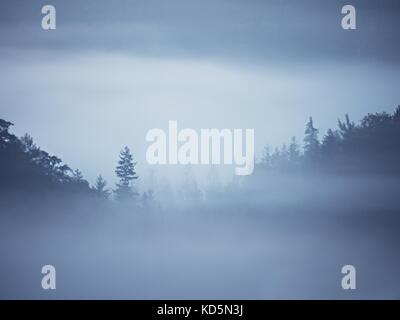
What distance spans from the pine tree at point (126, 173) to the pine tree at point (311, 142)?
36.4 inches

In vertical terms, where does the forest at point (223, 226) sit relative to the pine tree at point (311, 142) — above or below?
below

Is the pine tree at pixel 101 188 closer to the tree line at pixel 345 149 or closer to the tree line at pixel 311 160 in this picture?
the tree line at pixel 311 160

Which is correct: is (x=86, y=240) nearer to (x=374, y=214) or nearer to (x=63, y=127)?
(x=63, y=127)

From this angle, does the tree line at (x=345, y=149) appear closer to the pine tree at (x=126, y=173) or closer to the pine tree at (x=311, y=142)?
the pine tree at (x=311, y=142)

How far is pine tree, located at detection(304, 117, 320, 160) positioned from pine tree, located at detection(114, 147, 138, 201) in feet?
3.03

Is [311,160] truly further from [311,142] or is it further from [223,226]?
[223,226]

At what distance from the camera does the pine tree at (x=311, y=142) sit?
4.37 metres

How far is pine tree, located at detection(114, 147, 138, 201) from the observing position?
4355 millimetres

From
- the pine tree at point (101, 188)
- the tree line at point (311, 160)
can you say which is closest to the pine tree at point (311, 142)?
the tree line at point (311, 160)

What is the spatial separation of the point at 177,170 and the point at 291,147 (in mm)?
620

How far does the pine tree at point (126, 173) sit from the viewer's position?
4355 millimetres

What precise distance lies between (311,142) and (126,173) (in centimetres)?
100

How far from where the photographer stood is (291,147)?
4.37 metres

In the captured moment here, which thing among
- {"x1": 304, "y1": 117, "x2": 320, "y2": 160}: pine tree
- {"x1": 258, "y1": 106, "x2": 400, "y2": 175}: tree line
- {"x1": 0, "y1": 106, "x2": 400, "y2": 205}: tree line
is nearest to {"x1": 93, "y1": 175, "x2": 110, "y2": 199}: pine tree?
{"x1": 0, "y1": 106, "x2": 400, "y2": 205}: tree line
